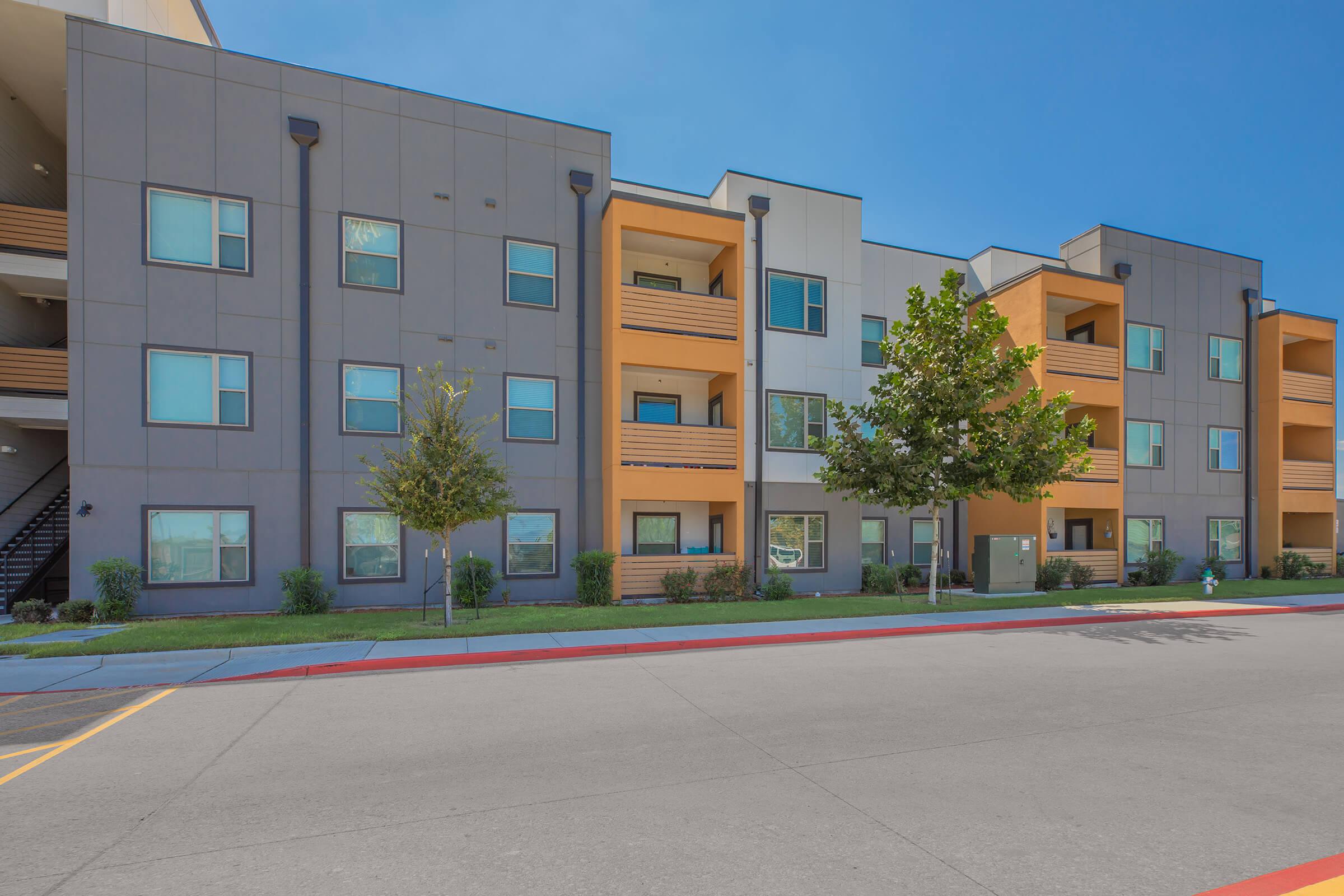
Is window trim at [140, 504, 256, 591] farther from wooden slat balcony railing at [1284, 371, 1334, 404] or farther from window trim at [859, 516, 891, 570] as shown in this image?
wooden slat balcony railing at [1284, 371, 1334, 404]

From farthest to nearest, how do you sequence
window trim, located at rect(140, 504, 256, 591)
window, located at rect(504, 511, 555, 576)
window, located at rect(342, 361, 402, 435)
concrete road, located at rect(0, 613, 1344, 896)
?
1. window, located at rect(504, 511, 555, 576)
2. window, located at rect(342, 361, 402, 435)
3. window trim, located at rect(140, 504, 256, 591)
4. concrete road, located at rect(0, 613, 1344, 896)

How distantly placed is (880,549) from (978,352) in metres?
8.50

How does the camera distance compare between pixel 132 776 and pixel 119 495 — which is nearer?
pixel 132 776

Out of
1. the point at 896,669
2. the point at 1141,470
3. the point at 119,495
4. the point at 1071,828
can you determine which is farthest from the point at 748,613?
the point at 1141,470

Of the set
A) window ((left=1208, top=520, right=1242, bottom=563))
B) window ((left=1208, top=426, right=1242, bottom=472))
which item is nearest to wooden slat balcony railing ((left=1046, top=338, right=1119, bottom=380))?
window ((left=1208, top=426, right=1242, bottom=472))

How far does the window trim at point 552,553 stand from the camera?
17.3 meters

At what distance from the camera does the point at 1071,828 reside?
183 inches

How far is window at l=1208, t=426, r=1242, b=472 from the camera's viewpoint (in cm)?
2598

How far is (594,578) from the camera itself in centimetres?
1705

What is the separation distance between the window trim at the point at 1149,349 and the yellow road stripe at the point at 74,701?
27889 millimetres

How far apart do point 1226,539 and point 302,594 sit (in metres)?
30.6

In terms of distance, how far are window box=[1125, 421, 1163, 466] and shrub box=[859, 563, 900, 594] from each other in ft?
33.8

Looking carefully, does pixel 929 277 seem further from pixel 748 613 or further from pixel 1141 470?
pixel 748 613

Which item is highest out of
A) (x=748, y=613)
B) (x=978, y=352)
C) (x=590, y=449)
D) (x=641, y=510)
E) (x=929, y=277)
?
(x=929, y=277)
